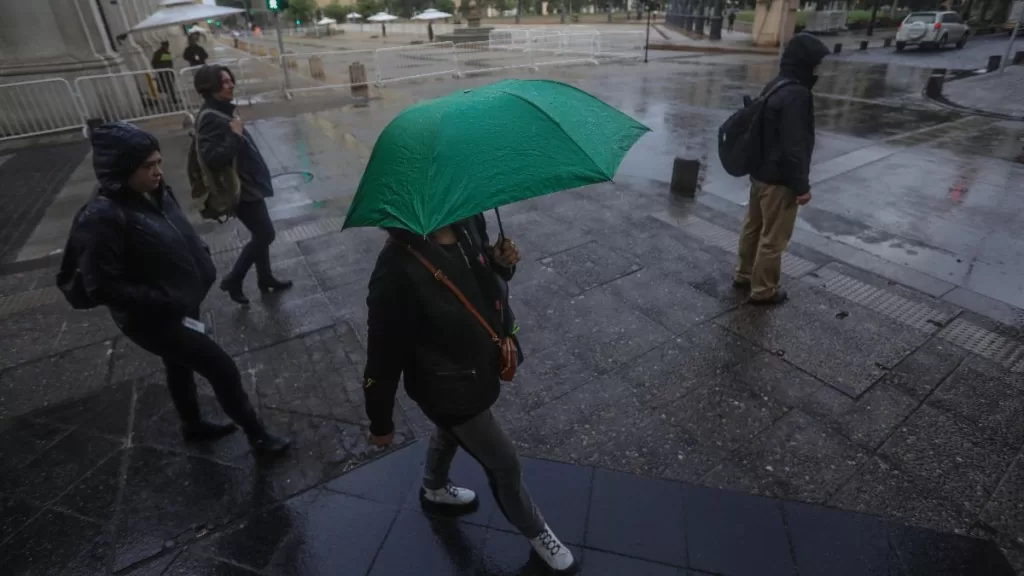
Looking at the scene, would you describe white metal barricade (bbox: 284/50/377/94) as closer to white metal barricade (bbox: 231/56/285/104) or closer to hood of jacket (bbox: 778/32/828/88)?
white metal barricade (bbox: 231/56/285/104)

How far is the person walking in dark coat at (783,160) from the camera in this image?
3812 millimetres

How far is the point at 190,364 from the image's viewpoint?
8.91 feet

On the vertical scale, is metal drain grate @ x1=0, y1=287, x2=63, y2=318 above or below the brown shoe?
above

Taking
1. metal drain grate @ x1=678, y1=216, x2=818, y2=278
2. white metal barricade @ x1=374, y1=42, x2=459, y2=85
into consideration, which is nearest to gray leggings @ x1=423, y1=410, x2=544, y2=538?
metal drain grate @ x1=678, y1=216, x2=818, y2=278

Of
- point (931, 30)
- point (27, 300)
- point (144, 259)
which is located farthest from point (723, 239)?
point (931, 30)

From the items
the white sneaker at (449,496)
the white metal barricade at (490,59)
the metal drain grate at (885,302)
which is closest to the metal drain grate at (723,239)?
the metal drain grate at (885,302)

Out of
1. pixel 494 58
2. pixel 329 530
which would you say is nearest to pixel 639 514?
pixel 329 530

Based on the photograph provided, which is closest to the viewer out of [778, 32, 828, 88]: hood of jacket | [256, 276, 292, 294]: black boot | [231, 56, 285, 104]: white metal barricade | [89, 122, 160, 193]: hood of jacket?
[89, 122, 160, 193]: hood of jacket

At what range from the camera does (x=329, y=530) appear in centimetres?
270

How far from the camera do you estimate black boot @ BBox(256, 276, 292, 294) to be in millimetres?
4809

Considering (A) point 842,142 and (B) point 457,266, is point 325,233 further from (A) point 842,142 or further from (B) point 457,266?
(A) point 842,142

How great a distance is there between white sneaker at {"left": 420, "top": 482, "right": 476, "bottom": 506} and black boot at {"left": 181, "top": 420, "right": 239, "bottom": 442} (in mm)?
1443

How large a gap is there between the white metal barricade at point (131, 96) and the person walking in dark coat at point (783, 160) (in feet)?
42.3

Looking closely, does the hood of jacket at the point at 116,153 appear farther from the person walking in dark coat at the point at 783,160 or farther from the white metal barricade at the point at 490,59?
the white metal barricade at the point at 490,59
